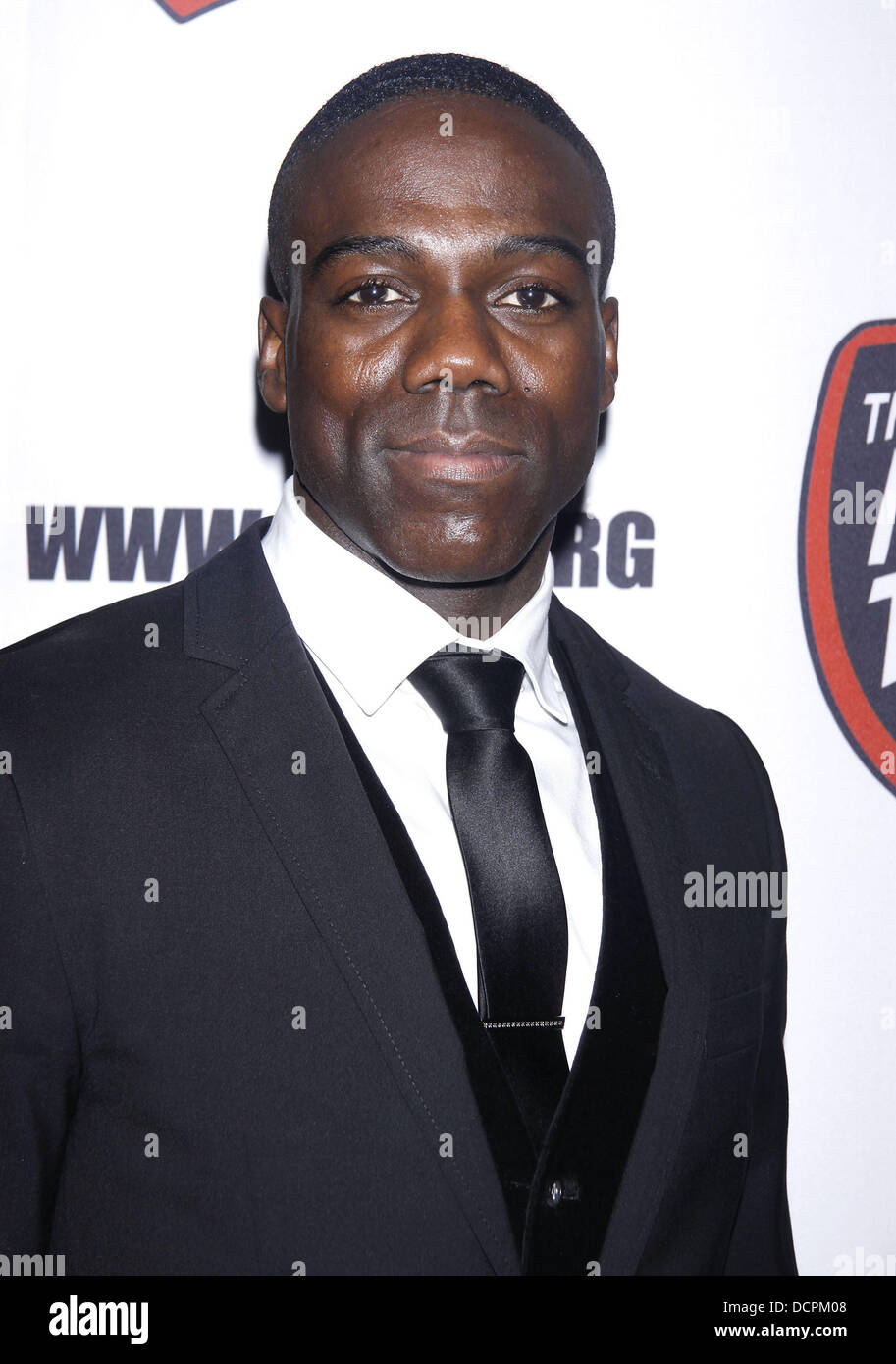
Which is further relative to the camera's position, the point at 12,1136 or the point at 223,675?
the point at 223,675

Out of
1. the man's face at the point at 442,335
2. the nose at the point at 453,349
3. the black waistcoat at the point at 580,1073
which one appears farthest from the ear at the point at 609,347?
the black waistcoat at the point at 580,1073

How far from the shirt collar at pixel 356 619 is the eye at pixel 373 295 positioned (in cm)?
25

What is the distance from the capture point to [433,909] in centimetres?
126

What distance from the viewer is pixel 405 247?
1289 mm

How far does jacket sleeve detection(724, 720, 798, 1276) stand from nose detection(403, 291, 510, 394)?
0.81 meters

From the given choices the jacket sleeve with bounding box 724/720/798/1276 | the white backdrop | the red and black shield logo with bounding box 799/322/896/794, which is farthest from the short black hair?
the jacket sleeve with bounding box 724/720/798/1276

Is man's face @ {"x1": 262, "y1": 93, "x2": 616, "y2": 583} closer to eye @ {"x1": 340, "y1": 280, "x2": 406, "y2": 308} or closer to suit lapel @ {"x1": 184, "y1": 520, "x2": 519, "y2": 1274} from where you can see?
eye @ {"x1": 340, "y1": 280, "x2": 406, "y2": 308}

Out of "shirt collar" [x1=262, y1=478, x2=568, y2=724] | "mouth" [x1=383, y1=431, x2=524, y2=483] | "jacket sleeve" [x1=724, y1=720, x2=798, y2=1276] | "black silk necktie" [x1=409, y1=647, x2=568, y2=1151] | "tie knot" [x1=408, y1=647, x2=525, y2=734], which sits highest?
"mouth" [x1=383, y1=431, x2=524, y2=483]

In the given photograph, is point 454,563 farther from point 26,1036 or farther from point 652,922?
point 26,1036

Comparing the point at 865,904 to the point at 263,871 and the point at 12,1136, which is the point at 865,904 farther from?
the point at 12,1136

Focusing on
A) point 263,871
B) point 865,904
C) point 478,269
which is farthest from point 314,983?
point 865,904

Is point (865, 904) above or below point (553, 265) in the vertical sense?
below

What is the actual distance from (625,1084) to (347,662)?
55 centimetres

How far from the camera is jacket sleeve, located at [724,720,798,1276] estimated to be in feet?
5.36
